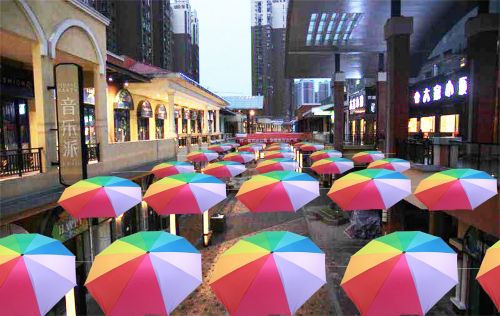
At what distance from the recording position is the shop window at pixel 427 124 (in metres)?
26.6

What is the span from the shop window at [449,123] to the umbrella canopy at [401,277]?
21.2 m

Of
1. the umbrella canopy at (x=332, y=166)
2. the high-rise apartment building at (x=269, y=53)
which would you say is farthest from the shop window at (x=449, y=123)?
the high-rise apartment building at (x=269, y=53)

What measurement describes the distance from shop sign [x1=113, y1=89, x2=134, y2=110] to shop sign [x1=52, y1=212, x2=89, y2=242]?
11.0m

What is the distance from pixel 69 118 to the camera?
10.7m

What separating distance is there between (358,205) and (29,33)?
10322 millimetres

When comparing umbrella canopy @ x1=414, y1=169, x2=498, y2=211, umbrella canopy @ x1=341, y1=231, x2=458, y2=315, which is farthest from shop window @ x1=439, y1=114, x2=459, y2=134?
umbrella canopy @ x1=341, y1=231, x2=458, y2=315

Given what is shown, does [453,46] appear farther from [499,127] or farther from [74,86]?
[74,86]

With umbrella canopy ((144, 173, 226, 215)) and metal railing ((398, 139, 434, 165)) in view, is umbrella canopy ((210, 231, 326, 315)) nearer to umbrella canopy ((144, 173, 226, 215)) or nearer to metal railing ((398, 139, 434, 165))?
umbrella canopy ((144, 173, 226, 215))

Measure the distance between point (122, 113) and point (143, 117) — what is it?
2930 mm

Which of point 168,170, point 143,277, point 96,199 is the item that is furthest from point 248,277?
point 168,170

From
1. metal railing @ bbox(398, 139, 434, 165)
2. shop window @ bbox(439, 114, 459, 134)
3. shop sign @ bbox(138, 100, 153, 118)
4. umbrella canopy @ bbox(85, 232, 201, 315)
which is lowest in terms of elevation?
umbrella canopy @ bbox(85, 232, 201, 315)

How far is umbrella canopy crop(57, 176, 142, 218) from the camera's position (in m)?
8.70

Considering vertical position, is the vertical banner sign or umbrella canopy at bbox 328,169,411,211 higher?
the vertical banner sign

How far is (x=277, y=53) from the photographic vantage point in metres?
167
